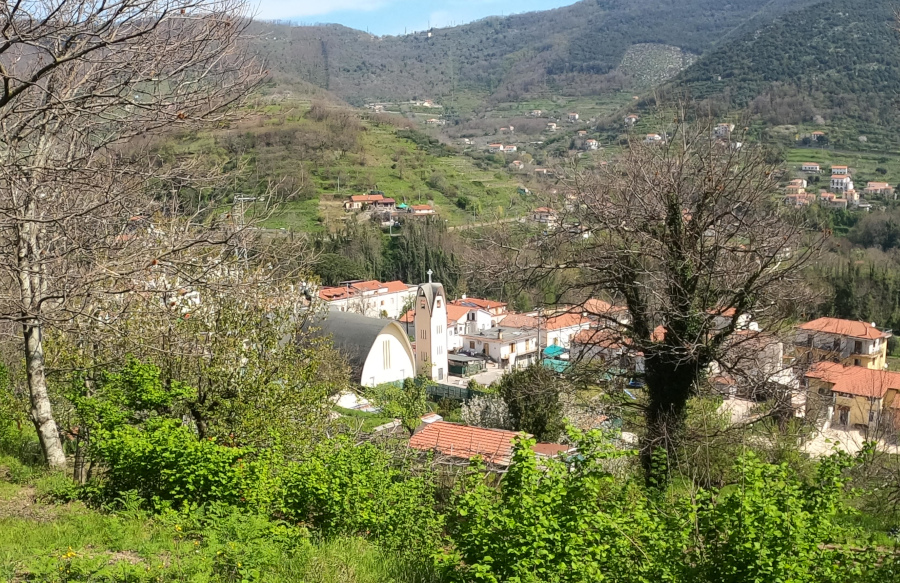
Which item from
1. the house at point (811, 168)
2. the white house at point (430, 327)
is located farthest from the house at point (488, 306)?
the house at point (811, 168)

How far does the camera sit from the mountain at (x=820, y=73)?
9412 centimetres

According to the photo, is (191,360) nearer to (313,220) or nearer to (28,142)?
(28,142)

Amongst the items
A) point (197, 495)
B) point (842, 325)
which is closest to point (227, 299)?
point (197, 495)

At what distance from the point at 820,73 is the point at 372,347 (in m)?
99.7

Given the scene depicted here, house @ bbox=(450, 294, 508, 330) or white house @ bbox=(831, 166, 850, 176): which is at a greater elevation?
white house @ bbox=(831, 166, 850, 176)

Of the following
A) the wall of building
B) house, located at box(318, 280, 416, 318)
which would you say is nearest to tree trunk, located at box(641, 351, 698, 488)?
the wall of building

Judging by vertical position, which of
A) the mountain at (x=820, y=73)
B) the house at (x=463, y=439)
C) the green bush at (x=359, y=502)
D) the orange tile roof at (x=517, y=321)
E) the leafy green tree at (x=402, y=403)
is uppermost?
the mountain at (x=820, y=73)

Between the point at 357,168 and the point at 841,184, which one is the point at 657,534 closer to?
the point at 357,168

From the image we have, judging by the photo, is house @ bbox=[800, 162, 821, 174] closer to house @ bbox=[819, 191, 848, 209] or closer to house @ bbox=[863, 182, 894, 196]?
house @ bbox=[863, 182, 894, 196]

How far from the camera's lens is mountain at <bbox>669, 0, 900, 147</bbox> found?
309 ft

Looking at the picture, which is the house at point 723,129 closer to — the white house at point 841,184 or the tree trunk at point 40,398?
the tree trunk at point 40,398

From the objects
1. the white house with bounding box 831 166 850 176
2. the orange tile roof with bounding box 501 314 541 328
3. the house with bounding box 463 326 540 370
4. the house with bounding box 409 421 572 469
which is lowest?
the house with bounding box 463 326 540 370

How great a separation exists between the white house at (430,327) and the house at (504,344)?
19.0ft

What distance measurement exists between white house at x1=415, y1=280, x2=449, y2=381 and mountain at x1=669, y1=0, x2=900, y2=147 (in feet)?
192
